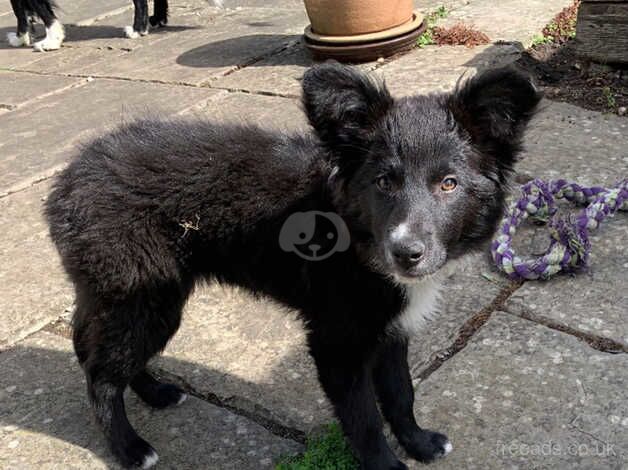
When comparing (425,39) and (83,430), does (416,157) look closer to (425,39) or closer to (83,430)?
(83,430)

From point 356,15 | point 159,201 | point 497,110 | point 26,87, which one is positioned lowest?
point 26,87

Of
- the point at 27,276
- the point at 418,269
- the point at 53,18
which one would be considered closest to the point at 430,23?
the point at 53,18

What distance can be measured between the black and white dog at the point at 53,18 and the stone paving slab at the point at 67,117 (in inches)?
68.2

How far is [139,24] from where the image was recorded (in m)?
9.14

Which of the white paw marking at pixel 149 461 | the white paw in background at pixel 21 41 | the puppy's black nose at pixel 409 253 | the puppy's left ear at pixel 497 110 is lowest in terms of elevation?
the white paw in background at pixel 21 41

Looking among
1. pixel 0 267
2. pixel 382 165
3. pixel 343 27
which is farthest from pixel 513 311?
pixel 343 27

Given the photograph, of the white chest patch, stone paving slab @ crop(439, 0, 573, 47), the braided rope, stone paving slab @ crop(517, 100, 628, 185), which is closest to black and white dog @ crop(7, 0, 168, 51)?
stone paving slab @ crop(439, 0, 573, 47)

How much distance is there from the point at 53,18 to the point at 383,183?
7728mm

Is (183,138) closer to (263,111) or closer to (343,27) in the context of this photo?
(263,111)

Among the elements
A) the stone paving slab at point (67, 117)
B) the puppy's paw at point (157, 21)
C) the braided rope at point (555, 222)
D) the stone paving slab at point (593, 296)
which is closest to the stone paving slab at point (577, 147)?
the braided rope at point (555, 222)

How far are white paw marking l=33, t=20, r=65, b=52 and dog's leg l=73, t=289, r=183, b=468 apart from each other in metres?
6.99

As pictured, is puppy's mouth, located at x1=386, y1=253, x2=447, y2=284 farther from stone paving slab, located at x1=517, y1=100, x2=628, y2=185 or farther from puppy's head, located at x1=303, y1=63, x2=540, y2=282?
stone paving slab, located at x1=517, y1=100, x2=628, y2=185

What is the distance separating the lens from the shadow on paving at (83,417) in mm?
3105

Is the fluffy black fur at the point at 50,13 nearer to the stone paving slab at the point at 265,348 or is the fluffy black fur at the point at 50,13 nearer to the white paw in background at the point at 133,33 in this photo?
the white paw in background at the point at 133,33
